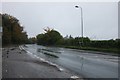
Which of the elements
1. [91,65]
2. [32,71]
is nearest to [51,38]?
[91,65]

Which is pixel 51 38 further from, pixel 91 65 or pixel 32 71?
pixel 32 71

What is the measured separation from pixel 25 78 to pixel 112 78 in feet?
13.0

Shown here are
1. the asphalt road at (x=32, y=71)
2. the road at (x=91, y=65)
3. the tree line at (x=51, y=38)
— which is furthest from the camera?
the tree line at (x=51, y=38)

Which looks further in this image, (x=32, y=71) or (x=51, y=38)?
(x=51, y=38)

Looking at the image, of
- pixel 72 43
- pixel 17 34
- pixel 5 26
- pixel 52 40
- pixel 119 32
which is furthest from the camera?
pixel 52 40

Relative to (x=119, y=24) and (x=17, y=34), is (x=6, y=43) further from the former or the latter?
(x=119, y=24)

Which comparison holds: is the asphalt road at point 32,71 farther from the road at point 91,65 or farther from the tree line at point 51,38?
the tree line at point 51,38

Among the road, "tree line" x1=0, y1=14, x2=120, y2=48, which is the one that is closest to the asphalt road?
the road

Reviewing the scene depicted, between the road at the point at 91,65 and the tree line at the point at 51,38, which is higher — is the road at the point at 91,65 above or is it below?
below

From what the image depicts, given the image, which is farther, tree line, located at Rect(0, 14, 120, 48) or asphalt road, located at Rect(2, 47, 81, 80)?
tree line, located at Rect(0, 14, 120, 48)

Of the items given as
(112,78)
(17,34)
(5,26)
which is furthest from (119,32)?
(17,34)

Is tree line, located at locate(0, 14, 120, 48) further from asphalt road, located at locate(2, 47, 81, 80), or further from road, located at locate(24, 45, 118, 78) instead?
asphalt road, located at locate(2, 47, 81, 80)

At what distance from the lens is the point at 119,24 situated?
5303 cm

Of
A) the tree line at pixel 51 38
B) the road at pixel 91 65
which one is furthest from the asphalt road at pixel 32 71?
the tree line at pixel 51 38
